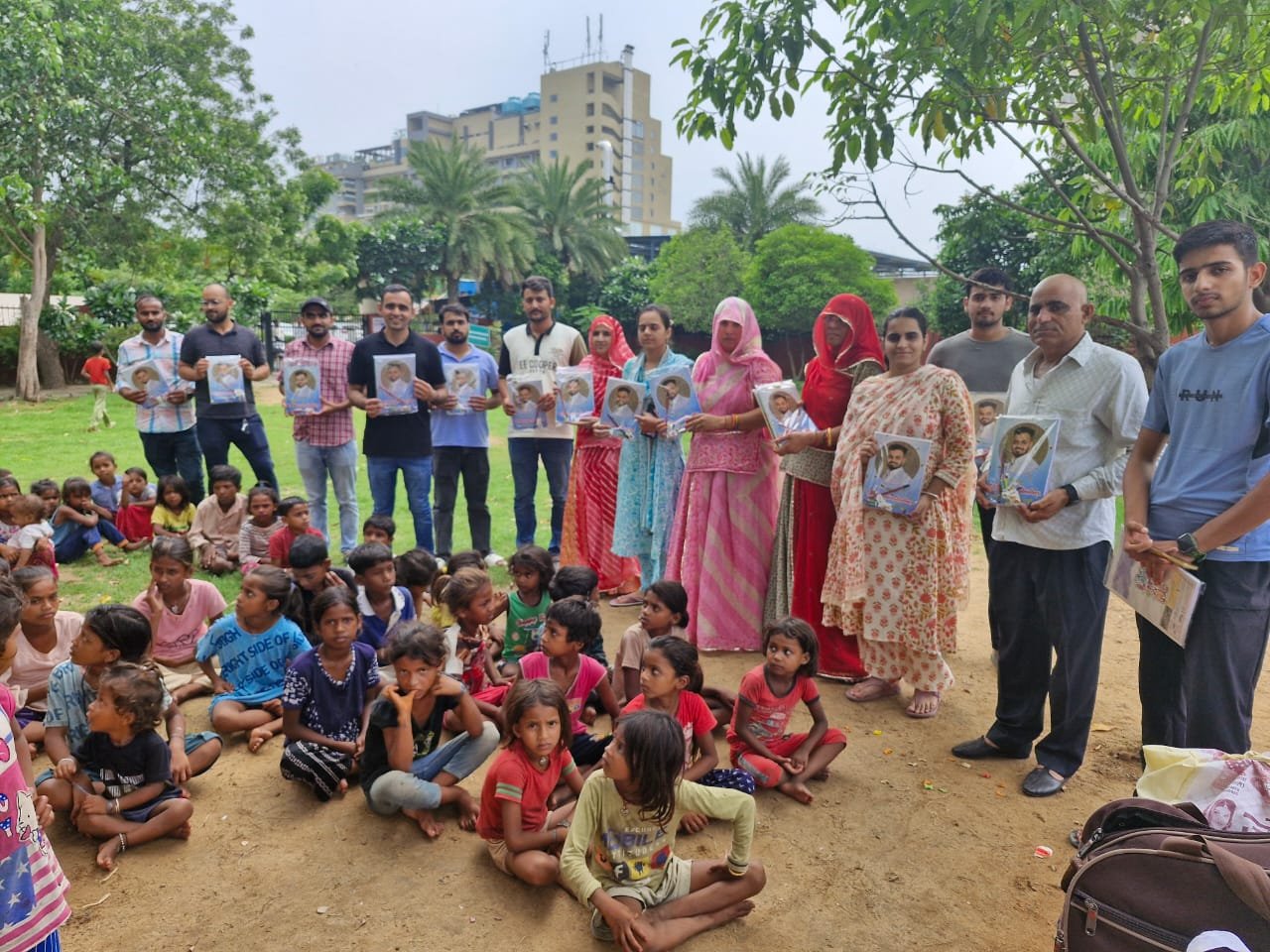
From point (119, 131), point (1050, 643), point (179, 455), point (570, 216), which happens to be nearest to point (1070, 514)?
point (1050, 643)

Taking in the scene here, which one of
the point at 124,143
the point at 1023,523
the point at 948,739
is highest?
the point at 124,143

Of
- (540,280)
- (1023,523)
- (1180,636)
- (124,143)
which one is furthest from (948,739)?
(124,143)

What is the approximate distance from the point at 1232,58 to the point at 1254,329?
1350 millimetres

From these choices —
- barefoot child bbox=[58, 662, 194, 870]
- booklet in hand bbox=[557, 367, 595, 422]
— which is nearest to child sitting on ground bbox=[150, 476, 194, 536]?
booklet in hand bbox=[557, 367, 595, 422]

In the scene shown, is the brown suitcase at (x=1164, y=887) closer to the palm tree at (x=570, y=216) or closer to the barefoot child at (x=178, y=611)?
the barefoot child at (x=178, y=611)

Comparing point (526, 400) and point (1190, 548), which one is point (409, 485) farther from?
point (1190, 548)

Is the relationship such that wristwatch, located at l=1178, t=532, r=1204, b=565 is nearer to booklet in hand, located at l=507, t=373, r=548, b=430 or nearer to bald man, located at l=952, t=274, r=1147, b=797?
bald man, located at l=952, t=274, r=1147, b=797

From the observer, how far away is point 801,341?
34.2 m

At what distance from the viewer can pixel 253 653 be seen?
4.06 meters

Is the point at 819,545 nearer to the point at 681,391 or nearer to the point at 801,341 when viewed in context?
the point at 681,391

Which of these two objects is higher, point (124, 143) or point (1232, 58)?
point (124, 143)

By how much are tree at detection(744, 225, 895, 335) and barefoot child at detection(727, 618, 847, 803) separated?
28718 mm

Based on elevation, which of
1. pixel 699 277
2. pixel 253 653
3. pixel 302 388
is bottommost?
pixel 253 653

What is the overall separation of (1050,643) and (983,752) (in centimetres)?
60
